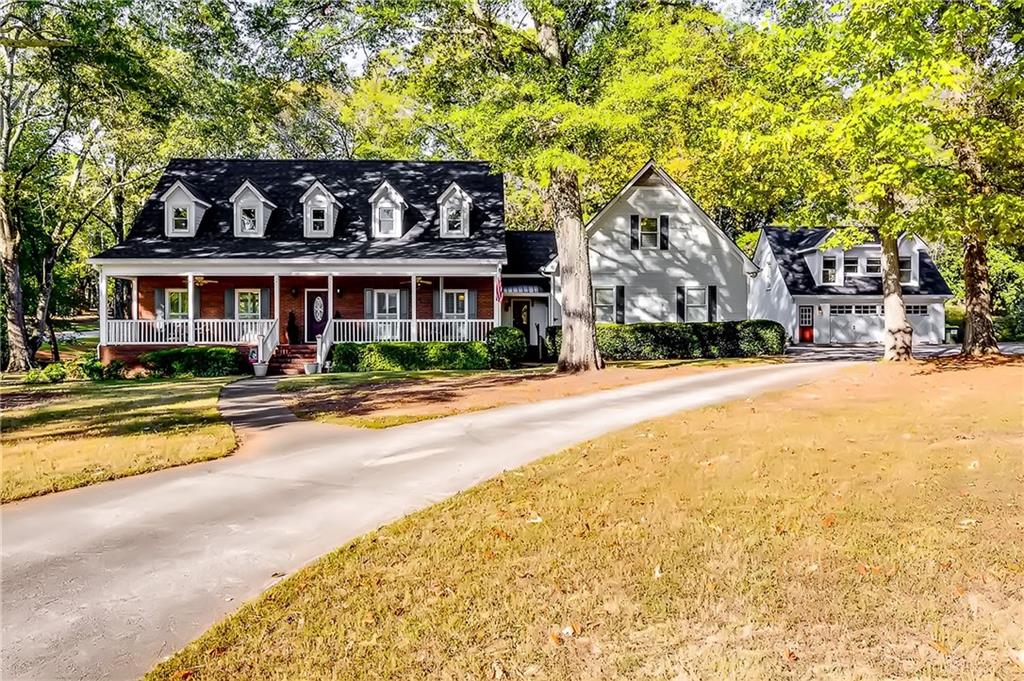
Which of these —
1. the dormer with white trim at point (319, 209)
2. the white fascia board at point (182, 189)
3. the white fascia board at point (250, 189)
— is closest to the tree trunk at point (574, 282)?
the dormer with white trim at point (319, 209)

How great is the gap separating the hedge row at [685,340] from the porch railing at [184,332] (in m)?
12.1

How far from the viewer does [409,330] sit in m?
26.6

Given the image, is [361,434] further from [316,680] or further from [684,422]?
[316,680]

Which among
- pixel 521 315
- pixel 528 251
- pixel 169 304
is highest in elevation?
pixel 528 251

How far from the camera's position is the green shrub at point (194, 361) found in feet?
75.5

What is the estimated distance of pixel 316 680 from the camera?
350cm

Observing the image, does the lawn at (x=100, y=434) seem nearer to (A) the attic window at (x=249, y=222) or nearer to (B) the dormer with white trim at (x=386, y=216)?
(A) the attic window at (x=249, y=222)

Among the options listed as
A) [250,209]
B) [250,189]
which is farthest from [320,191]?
[250,209]

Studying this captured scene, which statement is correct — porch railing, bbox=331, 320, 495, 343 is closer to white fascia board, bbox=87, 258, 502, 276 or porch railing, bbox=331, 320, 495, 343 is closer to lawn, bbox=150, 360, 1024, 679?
white fascia board, bbox=87, 258, 502, 276

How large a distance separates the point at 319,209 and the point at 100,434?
1906 centimetres

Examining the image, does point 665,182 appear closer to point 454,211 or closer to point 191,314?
point 454,211

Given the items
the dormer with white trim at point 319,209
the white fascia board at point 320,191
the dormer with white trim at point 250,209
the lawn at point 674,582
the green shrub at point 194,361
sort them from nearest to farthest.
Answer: the lawn at point 674,582
the green shrub at point 194,361
the dormer with white trim at point 250,209
the white fascia board at point 320,191
the dormer with white trim at point 319,209

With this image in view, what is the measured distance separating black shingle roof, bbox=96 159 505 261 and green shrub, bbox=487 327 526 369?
137 inches

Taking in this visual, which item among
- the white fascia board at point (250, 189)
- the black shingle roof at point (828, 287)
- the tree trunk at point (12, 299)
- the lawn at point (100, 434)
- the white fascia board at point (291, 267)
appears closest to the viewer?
the lawn at point (100, 434)
